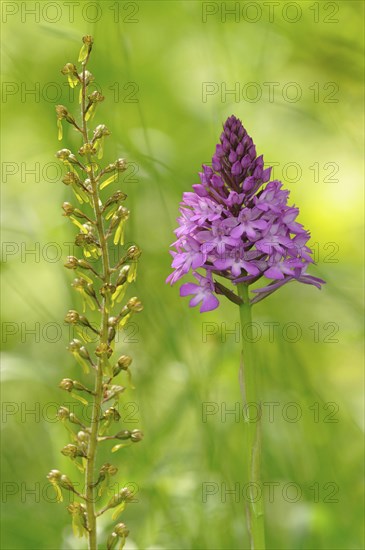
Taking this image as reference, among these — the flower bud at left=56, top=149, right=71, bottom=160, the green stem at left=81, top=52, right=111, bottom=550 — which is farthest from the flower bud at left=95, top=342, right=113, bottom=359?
the flower bud at left=56, top=149, right=71, bottom=160

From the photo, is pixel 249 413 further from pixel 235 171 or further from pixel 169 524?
pixel 169 524

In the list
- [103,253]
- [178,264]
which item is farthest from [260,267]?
[103,253]

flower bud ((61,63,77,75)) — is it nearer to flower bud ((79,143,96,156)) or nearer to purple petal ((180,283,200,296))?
flower bud ((79,143,96,156))

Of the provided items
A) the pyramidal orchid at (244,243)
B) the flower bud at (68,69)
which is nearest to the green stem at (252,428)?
the pyramidal orchid at (244,243)

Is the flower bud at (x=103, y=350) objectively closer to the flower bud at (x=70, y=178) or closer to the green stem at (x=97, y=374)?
the green stem at (x=97, y=374)

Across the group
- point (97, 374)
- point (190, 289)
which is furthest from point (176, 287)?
point (97, 374)

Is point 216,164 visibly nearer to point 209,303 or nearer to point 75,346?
point 209,303
